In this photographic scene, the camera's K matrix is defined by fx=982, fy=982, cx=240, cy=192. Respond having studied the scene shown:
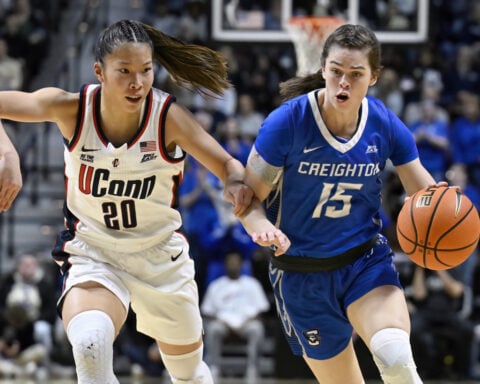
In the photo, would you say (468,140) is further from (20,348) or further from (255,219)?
(255,219)

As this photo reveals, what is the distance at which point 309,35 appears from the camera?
7707 mm

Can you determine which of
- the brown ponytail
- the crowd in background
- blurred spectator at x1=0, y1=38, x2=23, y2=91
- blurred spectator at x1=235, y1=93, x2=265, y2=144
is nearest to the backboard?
the crowd in background

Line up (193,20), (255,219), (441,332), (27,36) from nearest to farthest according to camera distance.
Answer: (255,219), (441,332), (193,20), (27,36)

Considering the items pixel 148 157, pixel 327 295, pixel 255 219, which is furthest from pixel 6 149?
pixel 327 295

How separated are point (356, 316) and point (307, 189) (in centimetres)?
65

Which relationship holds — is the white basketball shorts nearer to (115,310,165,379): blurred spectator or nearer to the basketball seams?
the basketball seams

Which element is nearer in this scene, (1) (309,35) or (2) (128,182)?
(2) (128,182)

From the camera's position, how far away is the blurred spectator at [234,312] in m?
9.72

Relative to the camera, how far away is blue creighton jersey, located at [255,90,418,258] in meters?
4.68

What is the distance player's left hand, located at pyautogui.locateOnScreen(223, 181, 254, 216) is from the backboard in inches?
211

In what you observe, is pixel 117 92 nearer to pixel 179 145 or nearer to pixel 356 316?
pixel 179 145

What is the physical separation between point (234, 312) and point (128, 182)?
17.5 feet

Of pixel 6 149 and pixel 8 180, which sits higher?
pixel 6 149

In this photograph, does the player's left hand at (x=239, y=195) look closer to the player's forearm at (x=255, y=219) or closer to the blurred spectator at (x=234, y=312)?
the player's forearm at (x=255, y=219)
